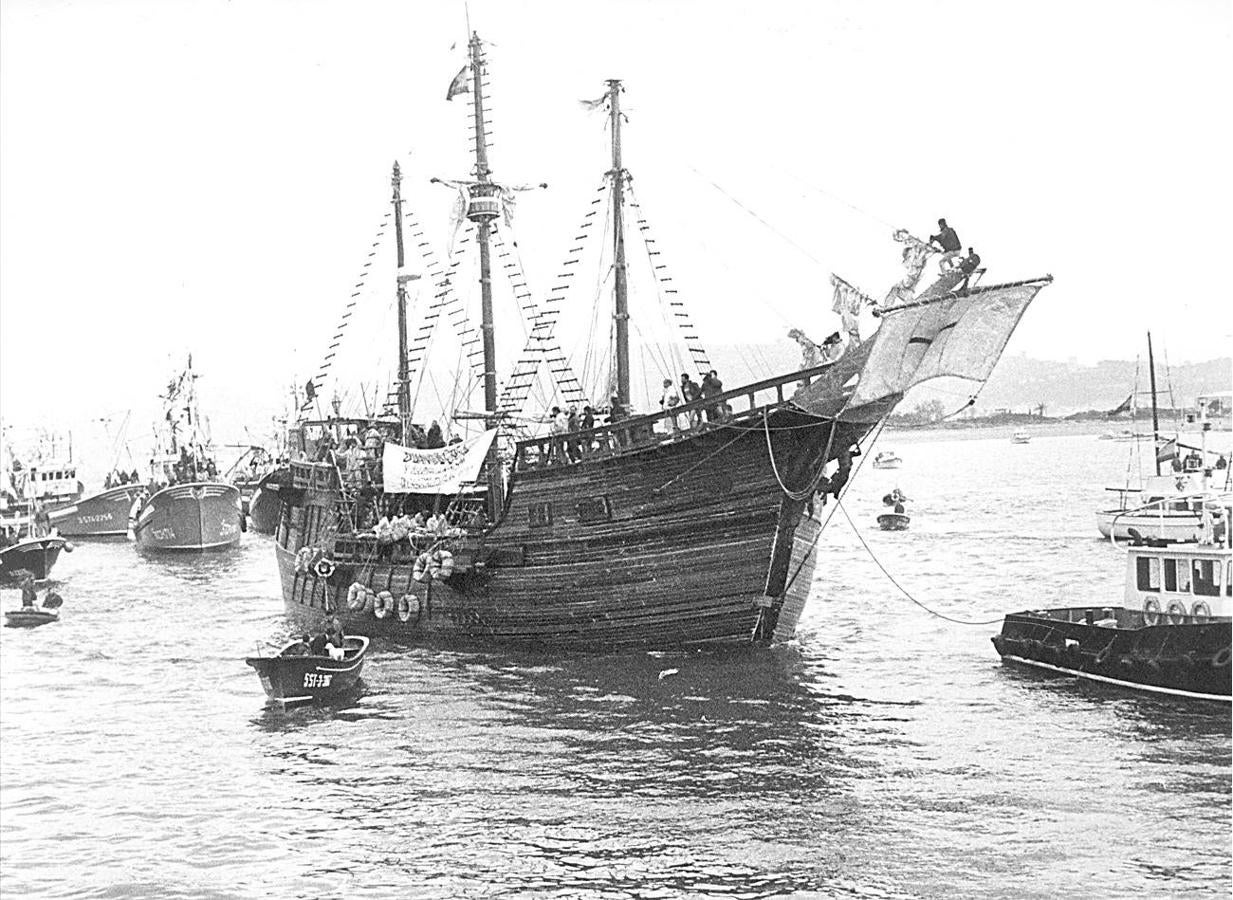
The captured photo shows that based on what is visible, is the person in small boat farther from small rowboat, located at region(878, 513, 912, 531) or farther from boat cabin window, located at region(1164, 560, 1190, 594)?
small rowboat, located at region(878, 513, 912, 531)

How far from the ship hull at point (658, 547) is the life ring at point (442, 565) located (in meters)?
0.49

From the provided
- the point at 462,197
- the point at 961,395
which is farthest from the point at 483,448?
the point at 961,395

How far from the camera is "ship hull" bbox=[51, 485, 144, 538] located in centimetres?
6762

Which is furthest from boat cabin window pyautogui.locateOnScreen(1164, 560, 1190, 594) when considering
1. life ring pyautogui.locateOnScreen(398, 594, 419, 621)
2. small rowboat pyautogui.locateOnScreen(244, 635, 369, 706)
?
life ring pyautogui.locateOnScreen(398, 594, 419, 621)

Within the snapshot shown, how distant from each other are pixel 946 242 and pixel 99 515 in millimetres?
56926

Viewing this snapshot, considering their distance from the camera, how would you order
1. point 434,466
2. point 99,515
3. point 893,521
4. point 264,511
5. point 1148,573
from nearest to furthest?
point 1148,573 → point 434,466 → point 893,521 → point 99,515 → point 264,511

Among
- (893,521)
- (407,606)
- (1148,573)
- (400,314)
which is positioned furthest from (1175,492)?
(893,521)

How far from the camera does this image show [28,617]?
3603 centimetres

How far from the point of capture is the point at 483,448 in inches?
1115

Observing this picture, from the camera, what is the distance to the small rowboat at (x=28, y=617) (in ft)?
117

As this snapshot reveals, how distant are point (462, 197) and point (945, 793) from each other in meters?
18.0

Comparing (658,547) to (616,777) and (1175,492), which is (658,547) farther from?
(1175,492)

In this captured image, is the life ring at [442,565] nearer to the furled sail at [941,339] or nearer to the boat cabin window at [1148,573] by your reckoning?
the furled sail at [941,339]

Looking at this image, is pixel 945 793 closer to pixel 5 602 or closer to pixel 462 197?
pixel 462 197
